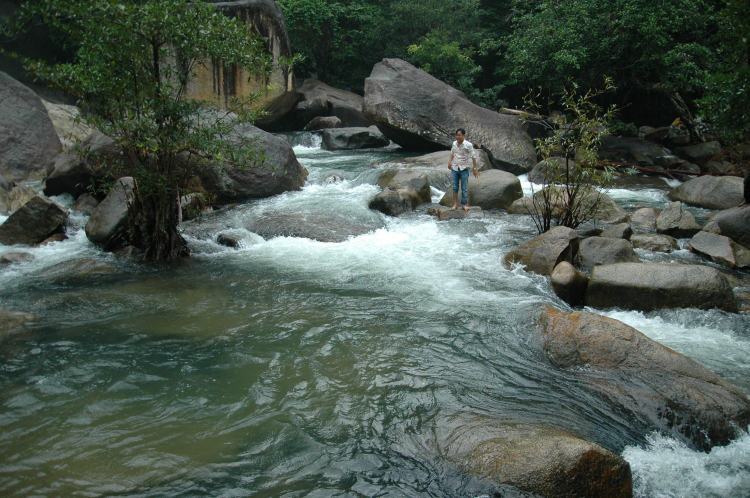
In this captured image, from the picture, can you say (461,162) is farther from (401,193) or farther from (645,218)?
(645,218)

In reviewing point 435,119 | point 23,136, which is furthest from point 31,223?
point 435,119

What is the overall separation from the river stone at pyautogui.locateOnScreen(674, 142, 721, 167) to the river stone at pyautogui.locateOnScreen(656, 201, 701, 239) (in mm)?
8383

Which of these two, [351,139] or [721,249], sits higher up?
[351,139]

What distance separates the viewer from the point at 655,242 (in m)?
8.85

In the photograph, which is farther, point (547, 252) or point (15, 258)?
point (15, 258)

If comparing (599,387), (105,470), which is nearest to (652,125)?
(599,387)

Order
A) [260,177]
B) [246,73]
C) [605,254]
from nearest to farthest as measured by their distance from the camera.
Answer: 1. [605,254]
2. [260,177]
3. [246,73]

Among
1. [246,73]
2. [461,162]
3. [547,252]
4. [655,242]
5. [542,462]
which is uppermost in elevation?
[246,73]

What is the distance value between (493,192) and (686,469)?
345 inches

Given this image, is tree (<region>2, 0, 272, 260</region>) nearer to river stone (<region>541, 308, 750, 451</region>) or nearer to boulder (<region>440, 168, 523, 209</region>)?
river stone (<region>541, 308, 750, 451</region>)

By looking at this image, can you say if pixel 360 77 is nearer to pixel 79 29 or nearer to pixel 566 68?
pixel 566 68

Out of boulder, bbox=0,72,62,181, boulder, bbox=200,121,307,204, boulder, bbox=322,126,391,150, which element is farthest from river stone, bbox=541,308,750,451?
boulder, bbox=322,126,391,150

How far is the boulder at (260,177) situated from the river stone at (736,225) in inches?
349

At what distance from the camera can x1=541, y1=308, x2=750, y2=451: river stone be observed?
409cm
